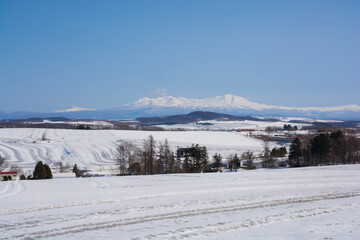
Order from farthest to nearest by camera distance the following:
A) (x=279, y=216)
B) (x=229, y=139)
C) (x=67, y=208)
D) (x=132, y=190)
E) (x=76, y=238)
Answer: (x=229, y=139) → (x=132, y=190) → (x=67, y=208) → (x=279, y=216) → (x=76, y=238)

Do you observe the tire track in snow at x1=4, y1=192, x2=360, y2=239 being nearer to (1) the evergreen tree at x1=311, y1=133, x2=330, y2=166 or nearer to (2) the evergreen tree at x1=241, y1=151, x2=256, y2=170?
(1) the evergreen tree at x1=311, y1=133, x2=330, y2=166

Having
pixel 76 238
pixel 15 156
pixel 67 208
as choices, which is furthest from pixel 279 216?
pixel 15 156

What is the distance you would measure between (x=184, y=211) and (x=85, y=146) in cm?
6367

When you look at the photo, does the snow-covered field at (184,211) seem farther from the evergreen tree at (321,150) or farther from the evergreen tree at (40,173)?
the evergreen tree at (321,150)

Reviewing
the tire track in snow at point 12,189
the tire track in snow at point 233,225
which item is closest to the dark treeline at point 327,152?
the tire track in snow at point 233,225

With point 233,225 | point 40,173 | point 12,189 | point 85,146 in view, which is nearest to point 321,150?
point 40,173

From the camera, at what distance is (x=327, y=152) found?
124 feet

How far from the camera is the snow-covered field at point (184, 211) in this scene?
7.99 meters

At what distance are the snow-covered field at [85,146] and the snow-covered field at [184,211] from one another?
3806 centimetres

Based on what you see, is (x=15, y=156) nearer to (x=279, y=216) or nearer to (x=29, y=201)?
(x=29, y=201)

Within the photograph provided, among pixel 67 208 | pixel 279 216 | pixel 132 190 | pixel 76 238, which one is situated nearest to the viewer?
pixel 76 238

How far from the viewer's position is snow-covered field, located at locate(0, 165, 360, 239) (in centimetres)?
799

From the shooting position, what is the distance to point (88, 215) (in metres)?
9.78

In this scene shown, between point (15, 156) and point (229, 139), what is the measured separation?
52.2 metres
